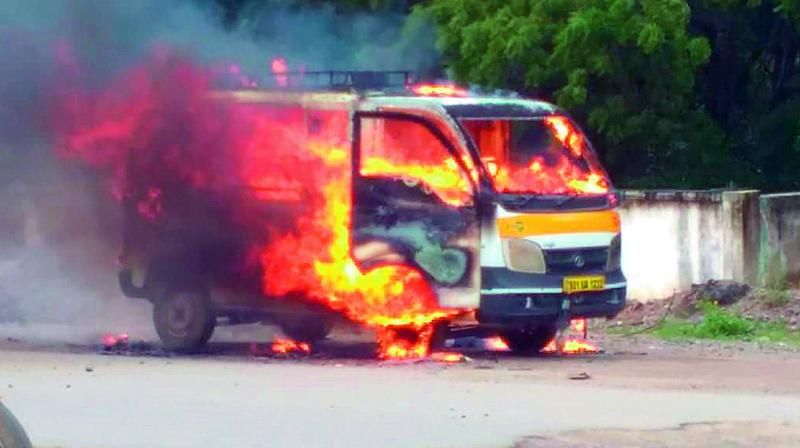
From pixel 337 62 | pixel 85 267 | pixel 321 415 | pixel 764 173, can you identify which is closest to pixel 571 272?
pixel 321 415

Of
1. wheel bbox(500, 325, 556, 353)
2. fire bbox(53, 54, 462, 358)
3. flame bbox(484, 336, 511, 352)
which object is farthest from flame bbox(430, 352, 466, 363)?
flame bbox(484, 336, 511, 352)

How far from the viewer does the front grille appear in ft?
51.0

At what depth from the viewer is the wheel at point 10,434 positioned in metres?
7.73

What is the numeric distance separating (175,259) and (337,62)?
6010 mm

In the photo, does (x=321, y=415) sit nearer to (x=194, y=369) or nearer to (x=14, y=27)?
(x=194, y=369)

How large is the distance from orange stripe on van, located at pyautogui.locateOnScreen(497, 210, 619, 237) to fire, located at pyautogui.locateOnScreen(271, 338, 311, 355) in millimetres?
2658

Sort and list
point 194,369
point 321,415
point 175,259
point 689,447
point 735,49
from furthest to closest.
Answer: point 735,49
point 175,259
point 194,369
point 321,415
point 689,447

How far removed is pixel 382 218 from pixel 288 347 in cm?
222

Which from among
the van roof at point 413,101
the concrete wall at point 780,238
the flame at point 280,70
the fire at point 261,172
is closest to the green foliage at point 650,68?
the flame at point 280,70

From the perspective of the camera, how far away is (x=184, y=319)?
16703 mm

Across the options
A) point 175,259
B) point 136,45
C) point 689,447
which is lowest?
point 689,447

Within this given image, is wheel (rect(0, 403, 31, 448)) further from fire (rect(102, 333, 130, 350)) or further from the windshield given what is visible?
fire (rect(102, 333, 130, 350))

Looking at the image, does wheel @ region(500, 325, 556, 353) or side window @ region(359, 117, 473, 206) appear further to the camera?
wheel @ region(500, 325, 556, 353)

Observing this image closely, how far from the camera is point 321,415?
1171 cm
